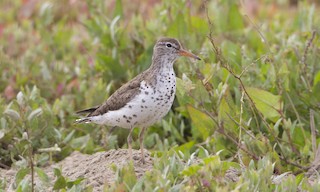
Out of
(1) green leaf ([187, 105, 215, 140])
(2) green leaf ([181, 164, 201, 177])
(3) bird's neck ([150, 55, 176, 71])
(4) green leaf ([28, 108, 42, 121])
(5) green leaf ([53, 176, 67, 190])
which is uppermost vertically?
(3) bird's neck ([150, 55, 176, 71])

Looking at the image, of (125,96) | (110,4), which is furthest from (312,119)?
(110,4)

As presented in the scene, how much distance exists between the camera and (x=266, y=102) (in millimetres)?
6871

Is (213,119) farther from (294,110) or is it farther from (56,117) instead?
(56,117)

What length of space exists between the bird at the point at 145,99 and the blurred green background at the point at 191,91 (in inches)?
9.4

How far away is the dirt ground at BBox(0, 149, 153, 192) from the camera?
232 inches

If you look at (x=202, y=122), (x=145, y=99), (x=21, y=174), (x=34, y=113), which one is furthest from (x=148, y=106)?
(x=34, y=113)

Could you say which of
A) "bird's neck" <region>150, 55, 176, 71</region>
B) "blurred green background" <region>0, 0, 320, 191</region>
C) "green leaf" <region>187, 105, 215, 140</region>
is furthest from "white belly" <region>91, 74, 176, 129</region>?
"green leaf" <region>187, 105, 215, 140</region>

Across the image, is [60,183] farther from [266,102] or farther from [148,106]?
[266,102]

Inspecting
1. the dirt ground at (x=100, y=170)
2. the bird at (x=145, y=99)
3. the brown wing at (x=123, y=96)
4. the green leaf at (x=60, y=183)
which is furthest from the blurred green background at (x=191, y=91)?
the green leaf at (x=60, y=183)

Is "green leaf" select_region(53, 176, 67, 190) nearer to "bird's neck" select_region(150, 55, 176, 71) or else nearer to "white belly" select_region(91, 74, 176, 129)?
"white belly" select_region(91, 74, 176, 129)

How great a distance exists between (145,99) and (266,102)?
117 centimetres

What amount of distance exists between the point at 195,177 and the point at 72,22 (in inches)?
267

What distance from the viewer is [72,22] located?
11602 millimetres

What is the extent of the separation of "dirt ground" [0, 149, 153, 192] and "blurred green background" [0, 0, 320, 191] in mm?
157
